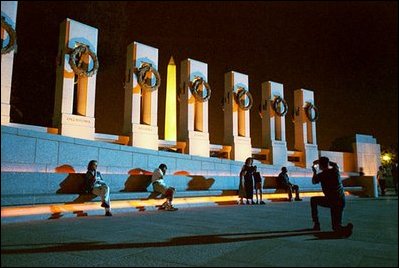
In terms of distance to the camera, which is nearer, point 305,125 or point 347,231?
point 347,231

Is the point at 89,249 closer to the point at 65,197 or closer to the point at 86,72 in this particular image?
the point at 65,197

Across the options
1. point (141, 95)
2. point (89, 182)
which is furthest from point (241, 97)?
point (89, 182)

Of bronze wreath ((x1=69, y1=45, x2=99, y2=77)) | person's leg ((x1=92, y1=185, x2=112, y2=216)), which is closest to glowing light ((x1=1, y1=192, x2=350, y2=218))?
person's leg ((x1=92, y1=185, x2=112, y2=216))

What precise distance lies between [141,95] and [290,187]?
899 cm

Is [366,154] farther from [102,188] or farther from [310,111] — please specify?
[102,188]

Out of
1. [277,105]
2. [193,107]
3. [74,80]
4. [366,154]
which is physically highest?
[277,105]

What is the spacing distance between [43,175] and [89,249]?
5.68 meters

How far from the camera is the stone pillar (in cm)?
2562

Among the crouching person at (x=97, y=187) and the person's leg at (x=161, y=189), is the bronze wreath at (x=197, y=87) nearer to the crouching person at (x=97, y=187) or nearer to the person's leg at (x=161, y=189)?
the person's leg at (x=161, y=189)

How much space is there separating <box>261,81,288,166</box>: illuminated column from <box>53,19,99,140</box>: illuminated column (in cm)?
1201

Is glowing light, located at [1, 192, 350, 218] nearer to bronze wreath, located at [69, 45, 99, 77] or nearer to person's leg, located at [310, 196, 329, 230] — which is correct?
person's leg, located at [310, 196, 329, 230]

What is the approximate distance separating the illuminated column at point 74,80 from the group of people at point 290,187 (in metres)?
5.54

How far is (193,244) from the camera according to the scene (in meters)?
5.36

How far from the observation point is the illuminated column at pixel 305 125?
2444cm
